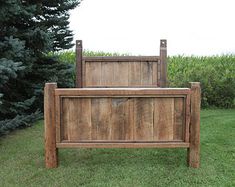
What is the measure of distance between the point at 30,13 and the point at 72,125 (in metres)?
2.70

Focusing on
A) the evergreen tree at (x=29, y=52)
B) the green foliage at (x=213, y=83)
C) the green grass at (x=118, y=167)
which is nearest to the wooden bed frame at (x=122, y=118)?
the green grass at (x=118, y=167)

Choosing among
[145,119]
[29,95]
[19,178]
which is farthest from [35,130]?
[145,119]

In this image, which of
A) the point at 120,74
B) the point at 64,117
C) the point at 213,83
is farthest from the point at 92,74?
the point at 213,83

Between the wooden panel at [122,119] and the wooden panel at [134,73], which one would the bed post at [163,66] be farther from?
the wooden panel at [122,119]

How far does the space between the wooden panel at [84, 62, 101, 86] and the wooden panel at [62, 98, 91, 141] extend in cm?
228

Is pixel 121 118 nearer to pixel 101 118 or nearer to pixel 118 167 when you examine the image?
pixel 101 118

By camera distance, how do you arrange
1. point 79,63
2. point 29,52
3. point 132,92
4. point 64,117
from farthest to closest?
point 29,52 < point 79,63 < point 64,117 < point 132,92

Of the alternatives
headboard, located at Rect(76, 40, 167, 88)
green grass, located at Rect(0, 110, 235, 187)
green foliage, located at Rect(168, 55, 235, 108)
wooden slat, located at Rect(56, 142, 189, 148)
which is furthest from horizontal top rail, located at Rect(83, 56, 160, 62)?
green foliage, located at Rect(168, 55, 235, 108)

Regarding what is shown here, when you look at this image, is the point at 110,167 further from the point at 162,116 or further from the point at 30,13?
the point at 30,13

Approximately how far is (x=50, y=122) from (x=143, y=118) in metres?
0.86

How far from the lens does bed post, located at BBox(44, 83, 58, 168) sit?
3490 millimetres

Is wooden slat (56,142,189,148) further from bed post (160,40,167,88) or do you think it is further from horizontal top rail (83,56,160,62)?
horizontal top rail (83,56,160,62)

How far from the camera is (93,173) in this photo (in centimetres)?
354

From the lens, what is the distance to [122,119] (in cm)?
354
